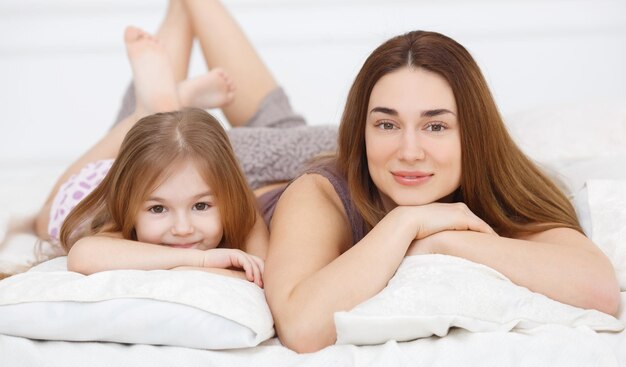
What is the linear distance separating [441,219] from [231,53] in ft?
4.88

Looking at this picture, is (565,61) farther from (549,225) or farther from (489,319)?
(489,319)

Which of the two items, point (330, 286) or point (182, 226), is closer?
point (330, 286)

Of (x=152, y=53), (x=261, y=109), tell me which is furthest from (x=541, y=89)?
(x=152, y=53)

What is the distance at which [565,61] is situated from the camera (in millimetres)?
4469

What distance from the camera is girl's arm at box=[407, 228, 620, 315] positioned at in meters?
1.84

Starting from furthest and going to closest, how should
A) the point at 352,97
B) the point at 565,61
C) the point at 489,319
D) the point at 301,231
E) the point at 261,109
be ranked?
the point at 565,61
the point at 261,109
the point at 352,97
the point at 301,231
the point at 489,319

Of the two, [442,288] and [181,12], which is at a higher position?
[181,12]

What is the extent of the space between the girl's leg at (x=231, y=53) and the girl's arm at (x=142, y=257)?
124 centimetres

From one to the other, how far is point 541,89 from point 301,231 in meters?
2.79

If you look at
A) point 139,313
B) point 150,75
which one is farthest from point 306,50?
point 139,313

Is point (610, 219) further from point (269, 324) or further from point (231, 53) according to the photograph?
point (231, 53)

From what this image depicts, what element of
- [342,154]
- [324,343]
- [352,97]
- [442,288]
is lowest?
[324,343]

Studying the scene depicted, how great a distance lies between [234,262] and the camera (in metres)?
2.01

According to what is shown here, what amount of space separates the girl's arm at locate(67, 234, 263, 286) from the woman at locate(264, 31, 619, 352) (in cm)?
9
